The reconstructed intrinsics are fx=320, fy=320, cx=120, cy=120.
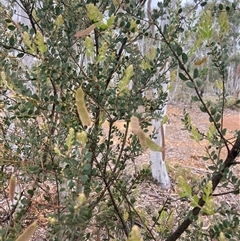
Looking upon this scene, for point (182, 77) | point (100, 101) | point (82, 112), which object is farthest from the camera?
point (100, 101)

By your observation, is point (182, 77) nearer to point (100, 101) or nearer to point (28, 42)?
point (100, 101)

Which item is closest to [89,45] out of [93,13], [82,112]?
[93,13]

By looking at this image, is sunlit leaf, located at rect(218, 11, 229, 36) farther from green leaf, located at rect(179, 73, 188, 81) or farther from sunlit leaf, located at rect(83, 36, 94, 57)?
sunlit leaf, located at rect(83, 36, 94, 57)

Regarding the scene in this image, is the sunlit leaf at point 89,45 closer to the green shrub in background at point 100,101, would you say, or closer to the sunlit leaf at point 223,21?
the green shrub in background at point 100,101

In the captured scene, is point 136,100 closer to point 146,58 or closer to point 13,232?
point 146,58

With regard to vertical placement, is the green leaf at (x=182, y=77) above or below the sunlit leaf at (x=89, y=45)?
below

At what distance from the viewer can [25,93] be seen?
79 cm

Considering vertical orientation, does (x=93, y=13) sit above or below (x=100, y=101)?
above

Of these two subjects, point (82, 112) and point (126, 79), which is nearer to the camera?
point (82, 112)

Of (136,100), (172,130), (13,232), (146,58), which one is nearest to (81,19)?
(146,58)

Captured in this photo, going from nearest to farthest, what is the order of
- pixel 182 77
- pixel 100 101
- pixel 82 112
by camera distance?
pixel 82 112, pixel 182 77, pixel 100 101

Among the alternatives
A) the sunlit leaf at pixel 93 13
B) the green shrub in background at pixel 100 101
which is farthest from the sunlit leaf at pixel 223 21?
the sunlit leaf at pixel 93 13

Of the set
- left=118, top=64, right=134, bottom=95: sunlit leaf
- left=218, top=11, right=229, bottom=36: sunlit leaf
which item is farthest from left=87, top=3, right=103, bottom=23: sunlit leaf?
left=218, top=11, right=229, bottom=36: sunlit leaf

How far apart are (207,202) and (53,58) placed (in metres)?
0.52
